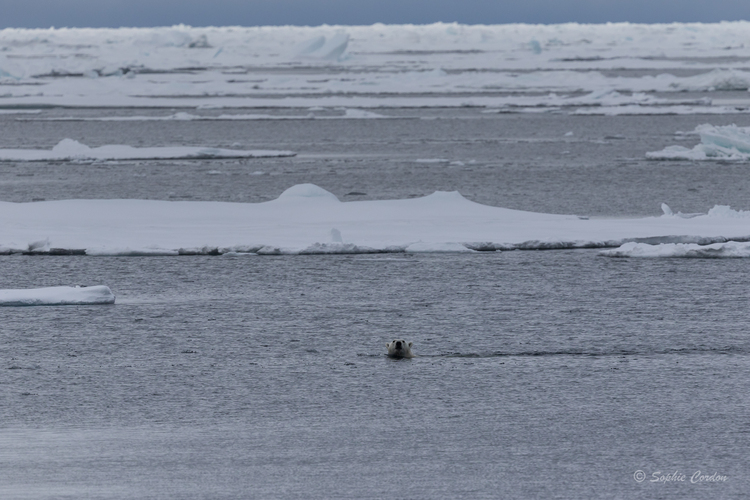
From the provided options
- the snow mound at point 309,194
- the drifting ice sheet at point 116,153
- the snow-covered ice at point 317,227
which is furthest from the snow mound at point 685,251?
the drifting ice sheet at point 116,153

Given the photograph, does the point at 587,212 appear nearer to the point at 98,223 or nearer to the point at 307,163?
the point at 98,223

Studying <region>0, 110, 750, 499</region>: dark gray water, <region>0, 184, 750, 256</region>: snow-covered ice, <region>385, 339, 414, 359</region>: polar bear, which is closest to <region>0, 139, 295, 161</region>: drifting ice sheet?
<region>0, 184, 750, 256</region>: snow-covered ice

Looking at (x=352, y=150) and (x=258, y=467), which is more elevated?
(x=352, y=150)

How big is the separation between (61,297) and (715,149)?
11762 millimetres

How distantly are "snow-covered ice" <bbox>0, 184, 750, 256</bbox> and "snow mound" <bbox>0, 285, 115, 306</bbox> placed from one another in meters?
1.77

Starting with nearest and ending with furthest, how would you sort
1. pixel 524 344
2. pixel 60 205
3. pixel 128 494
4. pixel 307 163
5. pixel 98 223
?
1. pixel 128 494
2. pixel 524 344
3. pixel 98 223
4. pixel 60 205
5. pixel 307 163

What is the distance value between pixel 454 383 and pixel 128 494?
187cm

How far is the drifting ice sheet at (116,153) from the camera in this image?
1698 centimetres

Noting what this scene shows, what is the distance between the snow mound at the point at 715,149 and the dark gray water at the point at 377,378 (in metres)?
7.89

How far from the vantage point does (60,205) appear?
1114cm

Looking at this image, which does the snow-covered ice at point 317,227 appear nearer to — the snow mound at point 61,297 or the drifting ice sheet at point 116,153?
the snow mound at point 61,297

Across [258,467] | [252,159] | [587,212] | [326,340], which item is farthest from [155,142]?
[258,467]

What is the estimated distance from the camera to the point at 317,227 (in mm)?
10219

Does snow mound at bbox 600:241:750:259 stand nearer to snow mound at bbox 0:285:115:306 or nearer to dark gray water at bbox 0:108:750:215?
dark gray water at bbox 0:108:750:215
